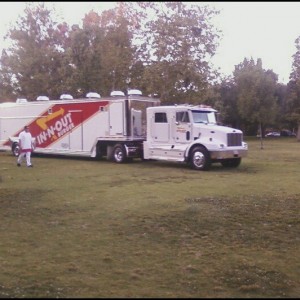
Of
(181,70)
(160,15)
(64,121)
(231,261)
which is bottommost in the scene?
(231,261)

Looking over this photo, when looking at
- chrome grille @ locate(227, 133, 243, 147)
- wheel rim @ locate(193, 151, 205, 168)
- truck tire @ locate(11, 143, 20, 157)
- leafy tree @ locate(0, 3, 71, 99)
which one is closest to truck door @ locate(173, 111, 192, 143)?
wheel rim @ locate(193, 151, 205, 168)

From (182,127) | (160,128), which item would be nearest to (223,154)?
(182,127)

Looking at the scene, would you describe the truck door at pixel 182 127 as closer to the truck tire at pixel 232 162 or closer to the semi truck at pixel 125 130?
the semi truck at pixel 125 130

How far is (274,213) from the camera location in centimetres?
1012

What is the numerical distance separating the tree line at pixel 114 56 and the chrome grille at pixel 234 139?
596 centimetres

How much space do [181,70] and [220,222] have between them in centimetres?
2136

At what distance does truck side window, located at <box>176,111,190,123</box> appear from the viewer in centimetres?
2046

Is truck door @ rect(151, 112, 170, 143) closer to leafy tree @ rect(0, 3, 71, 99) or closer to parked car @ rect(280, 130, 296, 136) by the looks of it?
leafy tree @ rect(0, 3, 71, 99)

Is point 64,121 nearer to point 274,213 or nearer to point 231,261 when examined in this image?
point 274,213

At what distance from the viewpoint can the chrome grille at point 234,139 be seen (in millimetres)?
19664

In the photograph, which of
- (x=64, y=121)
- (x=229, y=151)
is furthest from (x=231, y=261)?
(x=64, y=121)

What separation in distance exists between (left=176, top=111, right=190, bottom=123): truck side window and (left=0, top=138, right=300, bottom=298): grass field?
5.68 m

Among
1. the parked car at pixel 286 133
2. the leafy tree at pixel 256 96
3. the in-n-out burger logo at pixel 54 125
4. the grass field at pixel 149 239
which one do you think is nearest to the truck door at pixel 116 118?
the in-n-out burger logo at pixel 54 125

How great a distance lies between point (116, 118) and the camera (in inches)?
904
